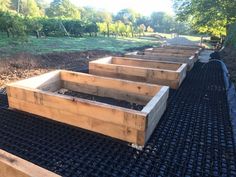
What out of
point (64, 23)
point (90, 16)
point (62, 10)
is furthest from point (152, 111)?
point (90, 16)

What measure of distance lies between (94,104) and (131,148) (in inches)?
26.5

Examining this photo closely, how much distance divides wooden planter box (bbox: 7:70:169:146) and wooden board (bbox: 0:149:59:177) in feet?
3.82

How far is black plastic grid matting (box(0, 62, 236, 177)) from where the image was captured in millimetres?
2010

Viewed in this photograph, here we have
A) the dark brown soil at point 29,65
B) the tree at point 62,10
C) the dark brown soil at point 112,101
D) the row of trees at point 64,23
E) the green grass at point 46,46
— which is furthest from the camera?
the tree at point 62,10

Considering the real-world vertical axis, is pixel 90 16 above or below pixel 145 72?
above

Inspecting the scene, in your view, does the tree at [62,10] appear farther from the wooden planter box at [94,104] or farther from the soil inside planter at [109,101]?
the wooden planter box at [94,104]

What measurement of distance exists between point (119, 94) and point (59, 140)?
142 centimetres

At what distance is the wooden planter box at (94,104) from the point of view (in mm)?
2336

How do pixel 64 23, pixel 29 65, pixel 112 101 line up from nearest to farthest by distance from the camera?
1. pixel 112 101
2. pixel 29 65
3. pixel 64 23

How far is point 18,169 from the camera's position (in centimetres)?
132

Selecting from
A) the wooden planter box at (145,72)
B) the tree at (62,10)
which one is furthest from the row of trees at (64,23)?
the wooden planter box at (145,72)

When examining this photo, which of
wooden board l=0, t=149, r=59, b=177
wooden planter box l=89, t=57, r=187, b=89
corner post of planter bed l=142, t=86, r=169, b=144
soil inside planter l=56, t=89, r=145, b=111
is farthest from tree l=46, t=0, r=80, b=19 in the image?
wooden board l=0, t=149, r=59, b=177

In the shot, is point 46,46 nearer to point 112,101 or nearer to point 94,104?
point 112,101

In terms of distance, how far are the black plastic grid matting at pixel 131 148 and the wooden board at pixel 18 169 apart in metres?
0.61
